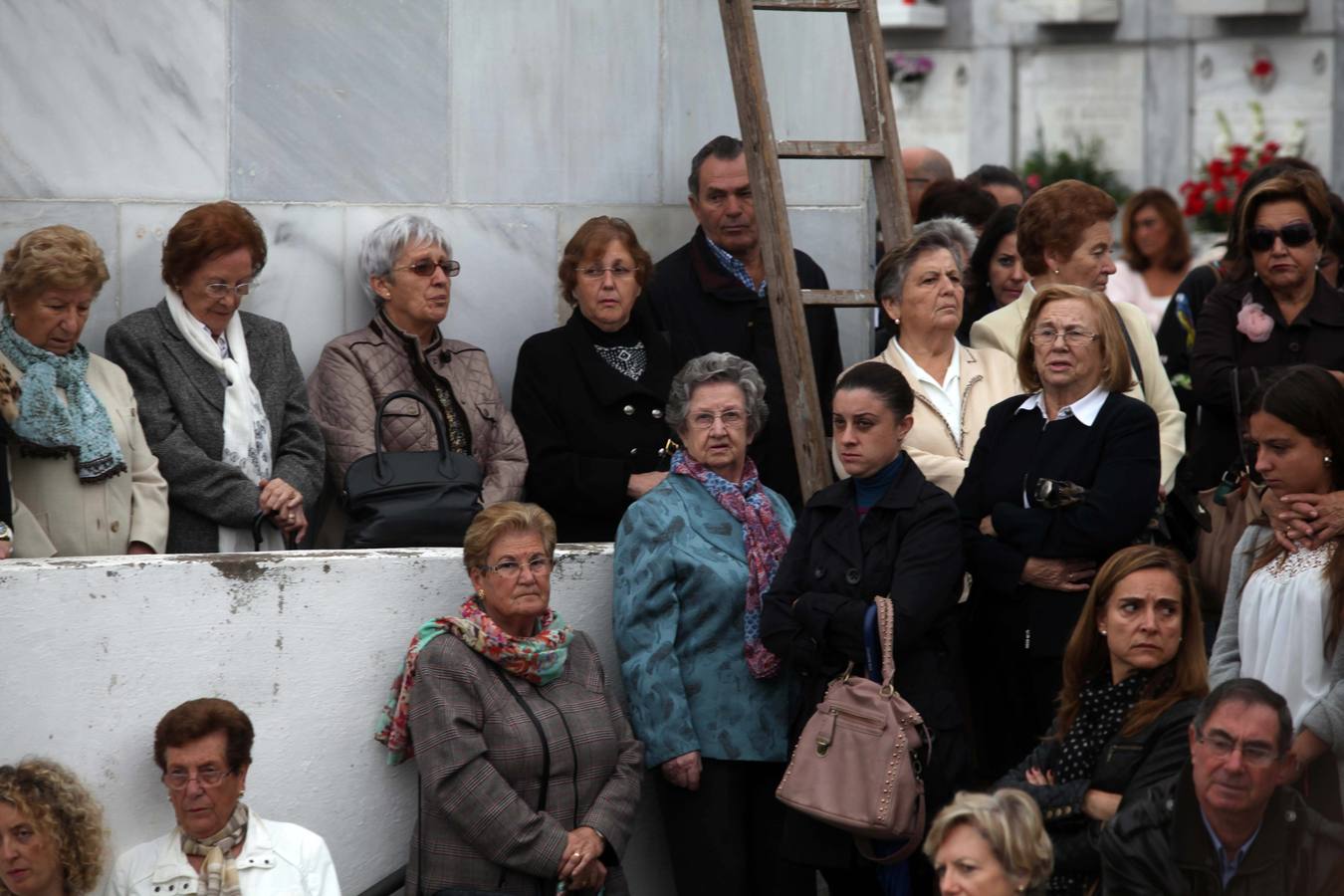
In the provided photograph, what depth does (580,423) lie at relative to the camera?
22.9 feet

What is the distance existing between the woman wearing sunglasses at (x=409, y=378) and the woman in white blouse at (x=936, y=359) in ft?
3.62

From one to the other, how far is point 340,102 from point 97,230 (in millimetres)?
920

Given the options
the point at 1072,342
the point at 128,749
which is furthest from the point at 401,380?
the point at 1072,342

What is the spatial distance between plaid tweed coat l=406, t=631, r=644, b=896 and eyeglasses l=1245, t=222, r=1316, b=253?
261cm

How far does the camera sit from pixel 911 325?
6.70m

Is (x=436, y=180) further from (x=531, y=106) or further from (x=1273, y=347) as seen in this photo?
(x=1273, y=347)

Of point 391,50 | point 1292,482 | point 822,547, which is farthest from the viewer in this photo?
point 391,50

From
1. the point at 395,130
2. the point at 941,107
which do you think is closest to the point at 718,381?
the point at 395,130

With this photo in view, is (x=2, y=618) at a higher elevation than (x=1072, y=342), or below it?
below

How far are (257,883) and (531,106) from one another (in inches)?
118

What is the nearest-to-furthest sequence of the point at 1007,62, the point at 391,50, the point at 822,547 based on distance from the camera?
the point at 822,547, the point at 391,50, the point at 1007,62

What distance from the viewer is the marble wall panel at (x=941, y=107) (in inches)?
746

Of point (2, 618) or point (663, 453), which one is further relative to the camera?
point (663, 453)

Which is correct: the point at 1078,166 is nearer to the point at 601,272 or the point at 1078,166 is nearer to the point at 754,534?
the point at 601,272
